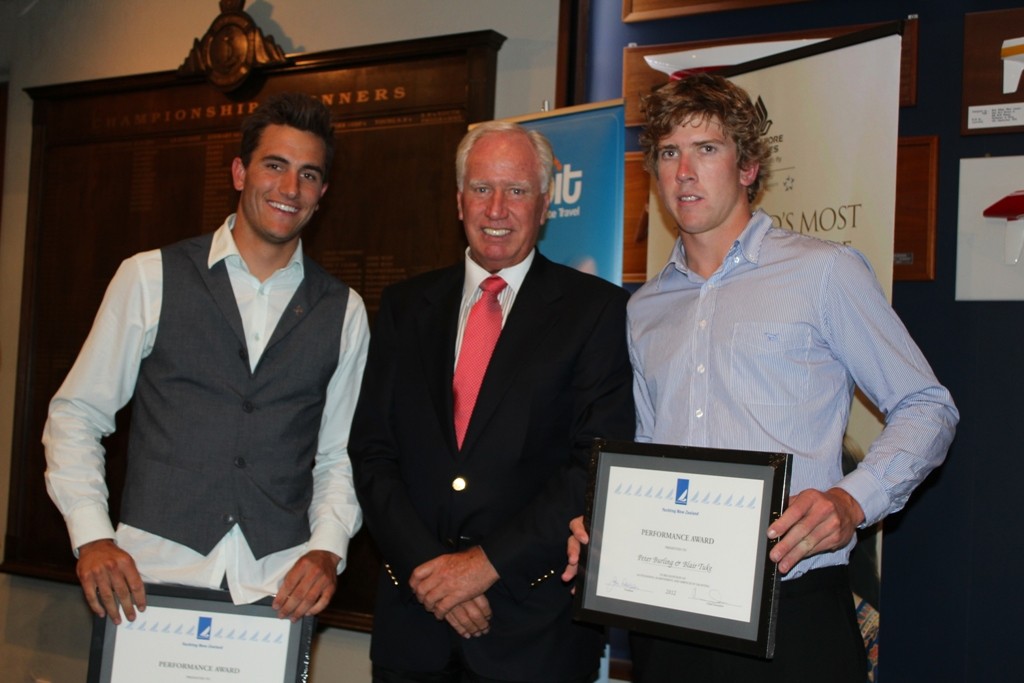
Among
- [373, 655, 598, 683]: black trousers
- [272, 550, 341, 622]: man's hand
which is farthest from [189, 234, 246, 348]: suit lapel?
[373, 655, 598, 683]: black trousers

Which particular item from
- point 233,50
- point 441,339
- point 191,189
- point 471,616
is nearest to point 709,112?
point 441,339

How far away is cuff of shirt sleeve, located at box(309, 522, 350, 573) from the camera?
225 cm

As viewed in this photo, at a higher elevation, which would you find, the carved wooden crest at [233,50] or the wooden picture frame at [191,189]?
the carved wooden crest at [233,50]

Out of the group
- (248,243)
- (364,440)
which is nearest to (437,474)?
(364,440)

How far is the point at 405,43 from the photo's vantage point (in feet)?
14.7

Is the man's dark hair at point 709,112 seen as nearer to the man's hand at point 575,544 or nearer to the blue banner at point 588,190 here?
the man's hand at point 575,544

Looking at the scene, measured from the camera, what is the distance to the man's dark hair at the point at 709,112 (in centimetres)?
202

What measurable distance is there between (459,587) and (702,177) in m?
1.01

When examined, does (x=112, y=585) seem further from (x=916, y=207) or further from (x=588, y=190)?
(x=916, y=207)

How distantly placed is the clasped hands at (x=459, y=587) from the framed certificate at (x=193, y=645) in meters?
0.29

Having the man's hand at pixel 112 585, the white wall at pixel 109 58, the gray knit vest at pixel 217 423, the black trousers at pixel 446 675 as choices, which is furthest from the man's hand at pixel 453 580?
the white wall at pixel 109 58

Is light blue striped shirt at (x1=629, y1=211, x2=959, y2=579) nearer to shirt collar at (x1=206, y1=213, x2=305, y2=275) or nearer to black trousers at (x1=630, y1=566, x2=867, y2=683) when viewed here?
black trousers at (x1=630, y1=566, x2=867, y2=683)

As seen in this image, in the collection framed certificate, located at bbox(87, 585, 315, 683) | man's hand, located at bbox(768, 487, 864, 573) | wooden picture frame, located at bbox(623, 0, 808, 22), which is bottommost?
framed certificate, located at bbox(87, 585, 315, 683)

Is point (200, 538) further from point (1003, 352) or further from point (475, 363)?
point (1003, 352)
